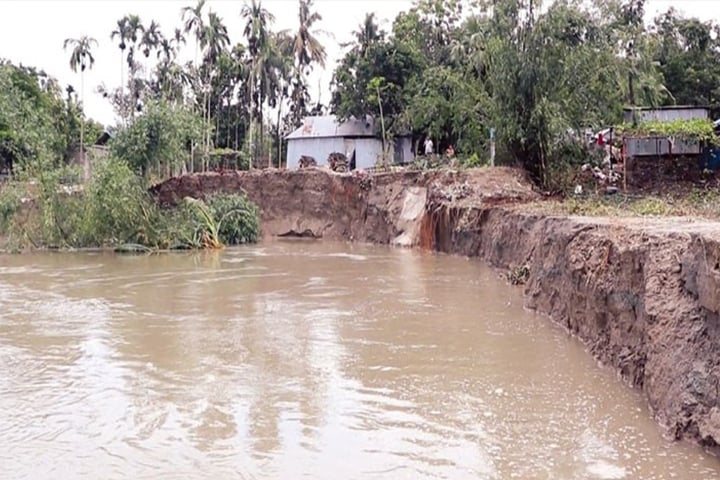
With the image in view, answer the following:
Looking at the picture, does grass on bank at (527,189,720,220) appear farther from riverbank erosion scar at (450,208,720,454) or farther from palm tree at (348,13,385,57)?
palm tree at (348,13,385,57)

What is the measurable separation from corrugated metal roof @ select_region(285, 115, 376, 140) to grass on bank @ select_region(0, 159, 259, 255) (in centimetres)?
1279

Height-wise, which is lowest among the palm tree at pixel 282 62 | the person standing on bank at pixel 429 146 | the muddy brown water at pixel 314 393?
the muddy brown water at pixel 314 393

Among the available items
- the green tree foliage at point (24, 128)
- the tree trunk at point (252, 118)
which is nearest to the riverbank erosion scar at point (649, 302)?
the green tree foliage at point (24, 128)

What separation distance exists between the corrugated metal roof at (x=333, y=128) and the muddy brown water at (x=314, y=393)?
2373cm

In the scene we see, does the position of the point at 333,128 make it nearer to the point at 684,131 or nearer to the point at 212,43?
the point at 212,43

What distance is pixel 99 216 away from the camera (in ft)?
77.6

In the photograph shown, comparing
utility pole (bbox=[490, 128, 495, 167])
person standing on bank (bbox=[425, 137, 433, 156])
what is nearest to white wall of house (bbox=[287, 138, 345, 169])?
person standing on bank (bbox=[425, 137, 433, 156])

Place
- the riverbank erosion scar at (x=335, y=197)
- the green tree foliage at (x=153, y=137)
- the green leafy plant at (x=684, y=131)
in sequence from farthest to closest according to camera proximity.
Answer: the green tree foliage at (x=153, y=137), the riverbank erosion scar at (x=335, y=197), the green leafy plant at (x=684, y=131)

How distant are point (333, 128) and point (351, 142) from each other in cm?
156

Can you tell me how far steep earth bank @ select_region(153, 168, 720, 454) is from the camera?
5.91 m

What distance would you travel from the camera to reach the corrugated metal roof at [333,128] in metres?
37.2

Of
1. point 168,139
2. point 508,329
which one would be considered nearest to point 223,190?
point 168,139

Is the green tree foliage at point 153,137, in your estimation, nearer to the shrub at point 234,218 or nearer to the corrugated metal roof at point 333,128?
the shrub at point 234,218

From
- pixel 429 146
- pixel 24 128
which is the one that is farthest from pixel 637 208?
pixel 24 128
